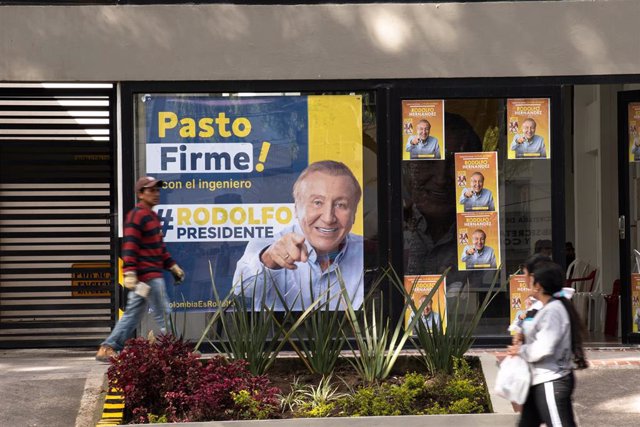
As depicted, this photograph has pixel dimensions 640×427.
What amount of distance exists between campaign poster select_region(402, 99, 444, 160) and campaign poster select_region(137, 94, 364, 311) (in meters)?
0.50

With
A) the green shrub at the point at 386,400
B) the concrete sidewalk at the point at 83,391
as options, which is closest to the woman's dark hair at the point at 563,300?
the green shrub at the point at 386,400

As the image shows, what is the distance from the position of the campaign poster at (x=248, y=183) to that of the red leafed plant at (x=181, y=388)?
342 cm

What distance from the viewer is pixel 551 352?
6.07 m

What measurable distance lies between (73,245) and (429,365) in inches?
218

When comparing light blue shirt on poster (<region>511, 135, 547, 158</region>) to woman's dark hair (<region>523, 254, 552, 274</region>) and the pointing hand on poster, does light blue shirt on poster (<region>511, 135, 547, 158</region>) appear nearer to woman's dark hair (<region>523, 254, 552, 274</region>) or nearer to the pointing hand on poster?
the pointing hand on poster

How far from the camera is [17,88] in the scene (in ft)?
39.6

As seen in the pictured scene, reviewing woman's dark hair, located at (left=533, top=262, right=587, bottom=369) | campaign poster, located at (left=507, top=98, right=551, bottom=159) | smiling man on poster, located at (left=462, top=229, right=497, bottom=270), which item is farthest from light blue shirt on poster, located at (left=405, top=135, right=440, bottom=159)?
woman's dark hair, located at (left=533, top=262, right=587, bottom=369)

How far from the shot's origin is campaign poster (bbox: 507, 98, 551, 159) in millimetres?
11492

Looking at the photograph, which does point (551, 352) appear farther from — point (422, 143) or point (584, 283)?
point (584, 283)

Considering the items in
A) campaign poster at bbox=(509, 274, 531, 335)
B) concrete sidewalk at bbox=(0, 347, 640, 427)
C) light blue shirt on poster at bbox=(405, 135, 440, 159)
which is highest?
light blue shirt on poster at bbox=(405, 135, 440, 159)

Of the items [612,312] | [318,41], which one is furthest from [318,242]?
[612,312]

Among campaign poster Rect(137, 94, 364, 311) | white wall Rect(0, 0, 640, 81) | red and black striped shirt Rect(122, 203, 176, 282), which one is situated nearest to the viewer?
red and black striped shirt Rect(122, 203, 176, 282)

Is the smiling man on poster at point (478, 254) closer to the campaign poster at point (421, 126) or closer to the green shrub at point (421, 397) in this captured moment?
the campaign poster at point (421, 126)

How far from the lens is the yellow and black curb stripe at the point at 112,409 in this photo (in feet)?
25.6
